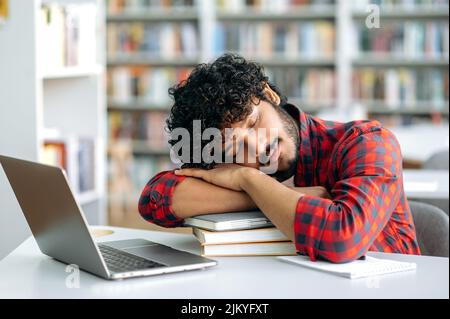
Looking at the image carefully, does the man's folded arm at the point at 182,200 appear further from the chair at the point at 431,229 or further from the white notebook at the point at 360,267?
the chair at the point at 431,229

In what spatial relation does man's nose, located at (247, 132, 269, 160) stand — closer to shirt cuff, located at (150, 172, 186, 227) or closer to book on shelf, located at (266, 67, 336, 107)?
shirt cuff, located at (150, 172, 186, 227)

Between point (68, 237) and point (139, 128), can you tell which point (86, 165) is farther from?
point (139, 128)

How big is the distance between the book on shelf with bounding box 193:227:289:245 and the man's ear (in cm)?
28

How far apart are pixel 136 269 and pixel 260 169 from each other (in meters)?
0.37

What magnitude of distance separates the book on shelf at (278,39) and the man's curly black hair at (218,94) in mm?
Answer: 3779

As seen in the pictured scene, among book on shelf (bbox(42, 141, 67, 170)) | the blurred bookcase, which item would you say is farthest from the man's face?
the blurred bookcase

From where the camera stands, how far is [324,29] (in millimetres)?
5180

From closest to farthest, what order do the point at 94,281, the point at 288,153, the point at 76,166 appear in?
the point at 94,281, the point at 288,153, the point at 76,166

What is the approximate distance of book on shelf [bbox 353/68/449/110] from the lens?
513cm

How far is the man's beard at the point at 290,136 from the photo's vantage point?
148 cm

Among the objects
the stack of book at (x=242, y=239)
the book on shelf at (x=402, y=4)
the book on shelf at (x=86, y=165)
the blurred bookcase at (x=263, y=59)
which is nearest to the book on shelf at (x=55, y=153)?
the book on shelf at (x=86, y=165)
